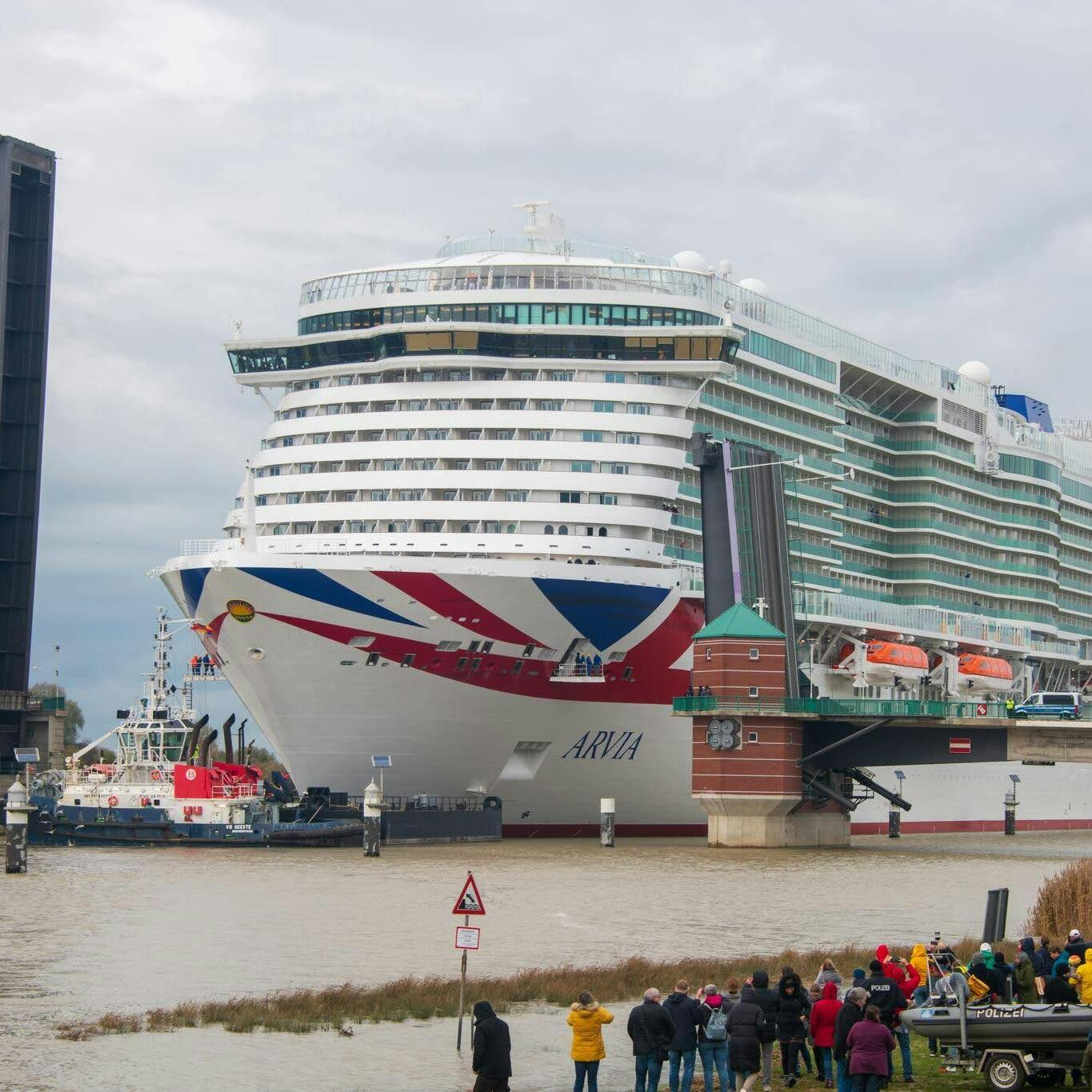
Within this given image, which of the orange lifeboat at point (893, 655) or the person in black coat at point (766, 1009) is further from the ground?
the orange lifeboat at point (893, 655)

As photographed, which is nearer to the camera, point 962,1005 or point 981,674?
point 962,1005

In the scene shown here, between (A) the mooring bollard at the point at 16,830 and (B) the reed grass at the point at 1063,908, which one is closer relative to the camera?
(B) the reed grass at the point at 1063,908

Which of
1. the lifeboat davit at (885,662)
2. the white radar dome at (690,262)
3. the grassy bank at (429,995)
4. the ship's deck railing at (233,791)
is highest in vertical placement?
the white radar dome at (690,262)

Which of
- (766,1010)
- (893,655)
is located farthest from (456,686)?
(766,1010)

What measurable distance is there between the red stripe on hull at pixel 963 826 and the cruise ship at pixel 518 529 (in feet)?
3.38

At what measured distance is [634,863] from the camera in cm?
4947

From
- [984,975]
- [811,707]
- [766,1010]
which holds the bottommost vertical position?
[766,1010]

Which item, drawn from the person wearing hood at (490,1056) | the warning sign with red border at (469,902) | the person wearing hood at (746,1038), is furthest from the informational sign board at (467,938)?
the person wearing hood at (490,1056)

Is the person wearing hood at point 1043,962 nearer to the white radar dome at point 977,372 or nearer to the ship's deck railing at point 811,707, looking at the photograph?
the ship's deck railing at point 811,707

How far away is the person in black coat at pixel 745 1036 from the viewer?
1945 cm

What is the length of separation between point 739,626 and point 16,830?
2117 centimetres

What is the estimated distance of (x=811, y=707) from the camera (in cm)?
5756

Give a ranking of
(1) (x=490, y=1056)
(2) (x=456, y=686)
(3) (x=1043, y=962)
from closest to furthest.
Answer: (1) (x=490, y=1056) → (3) (x=1043, y=962) → (2) (x=456, y=686)

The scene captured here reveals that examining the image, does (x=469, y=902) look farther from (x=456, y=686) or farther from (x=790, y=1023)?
(x=456, y=686)
